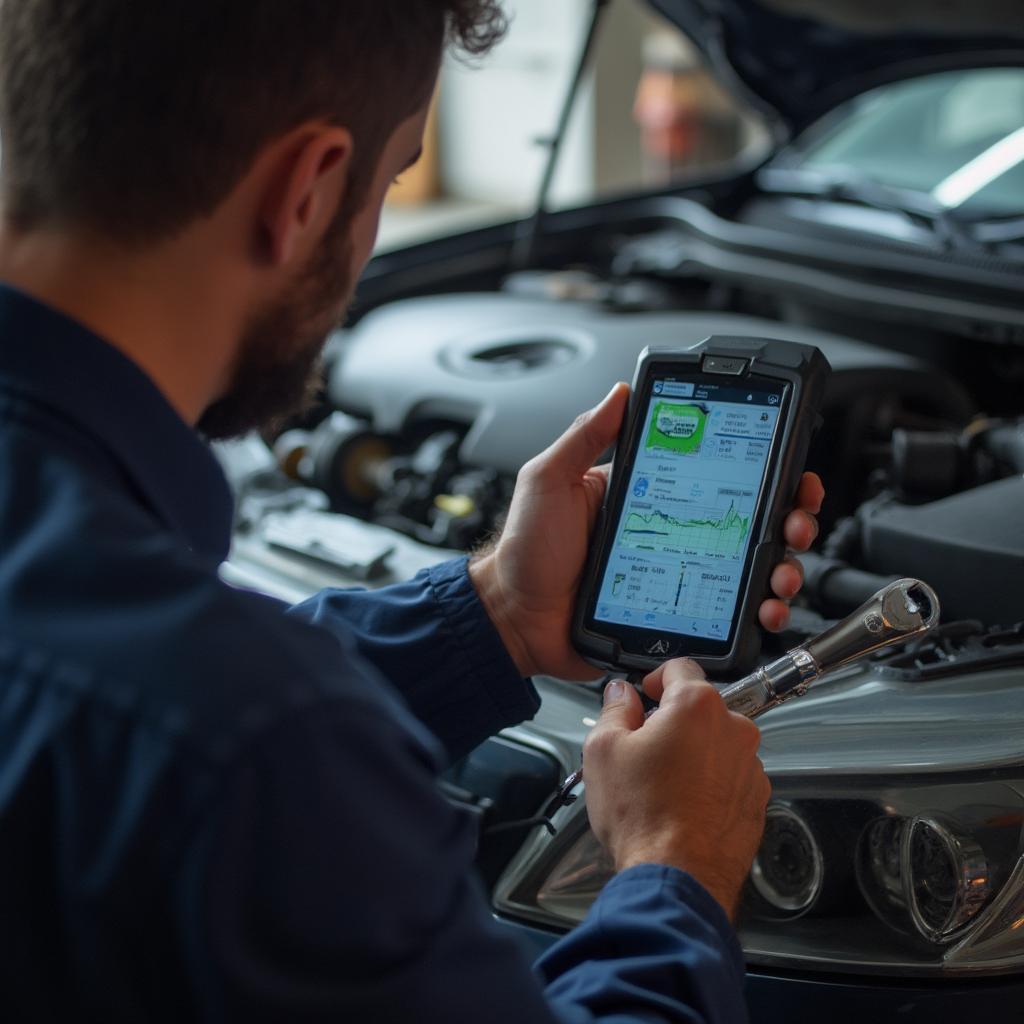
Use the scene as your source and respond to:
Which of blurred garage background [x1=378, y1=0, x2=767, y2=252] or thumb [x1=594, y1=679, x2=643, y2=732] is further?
blurred garage background [x1=378, y1=0, x2=767, y2=252]

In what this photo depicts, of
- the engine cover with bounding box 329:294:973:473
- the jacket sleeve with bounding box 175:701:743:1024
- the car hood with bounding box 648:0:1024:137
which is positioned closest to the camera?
the jacket sleeve with bounding box 175:701:743:1024

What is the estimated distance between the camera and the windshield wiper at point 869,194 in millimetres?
1726

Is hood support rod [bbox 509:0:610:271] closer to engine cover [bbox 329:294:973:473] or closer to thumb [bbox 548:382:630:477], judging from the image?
engine cover [bbox 329:294:973:473]

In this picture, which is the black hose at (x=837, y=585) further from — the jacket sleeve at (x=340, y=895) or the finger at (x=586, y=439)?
the jacket sleeve at (x=340, y=895)

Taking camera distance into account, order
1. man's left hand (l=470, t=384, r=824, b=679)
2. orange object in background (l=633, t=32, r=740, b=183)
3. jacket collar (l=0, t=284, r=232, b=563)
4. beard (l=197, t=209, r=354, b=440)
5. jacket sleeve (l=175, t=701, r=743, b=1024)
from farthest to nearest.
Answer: orange object in background (l=633, t=32, r=740, b=183) → man's left hand (l=470, t=384, r=824, b=679) → beard (l=197, t=209, r=354, b=440) → jacket collar (l=0, t=284, r=232, b=563) → jacket sleeve (l=175, t=701, r=743, b=1024)

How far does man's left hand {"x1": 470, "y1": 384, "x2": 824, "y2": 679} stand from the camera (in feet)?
3.70

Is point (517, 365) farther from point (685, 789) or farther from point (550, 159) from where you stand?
point (685, 789)

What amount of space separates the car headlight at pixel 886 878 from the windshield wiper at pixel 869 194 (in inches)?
A: 36.8

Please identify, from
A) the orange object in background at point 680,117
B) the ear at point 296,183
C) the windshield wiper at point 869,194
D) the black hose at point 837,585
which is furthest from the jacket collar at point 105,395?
the orange object in background at point 680,117

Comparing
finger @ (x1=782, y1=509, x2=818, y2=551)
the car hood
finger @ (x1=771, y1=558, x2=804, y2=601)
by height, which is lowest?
finger @ (x1=771, y1=558, x2=804, y2=601)

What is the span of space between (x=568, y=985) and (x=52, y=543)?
39 cm

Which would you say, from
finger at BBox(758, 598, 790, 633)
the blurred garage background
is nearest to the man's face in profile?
finger at BBox(758, 598, 790, 633)

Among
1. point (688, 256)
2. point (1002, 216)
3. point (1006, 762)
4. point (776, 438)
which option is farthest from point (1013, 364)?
point (1006, 762)

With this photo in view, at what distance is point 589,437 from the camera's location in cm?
114
